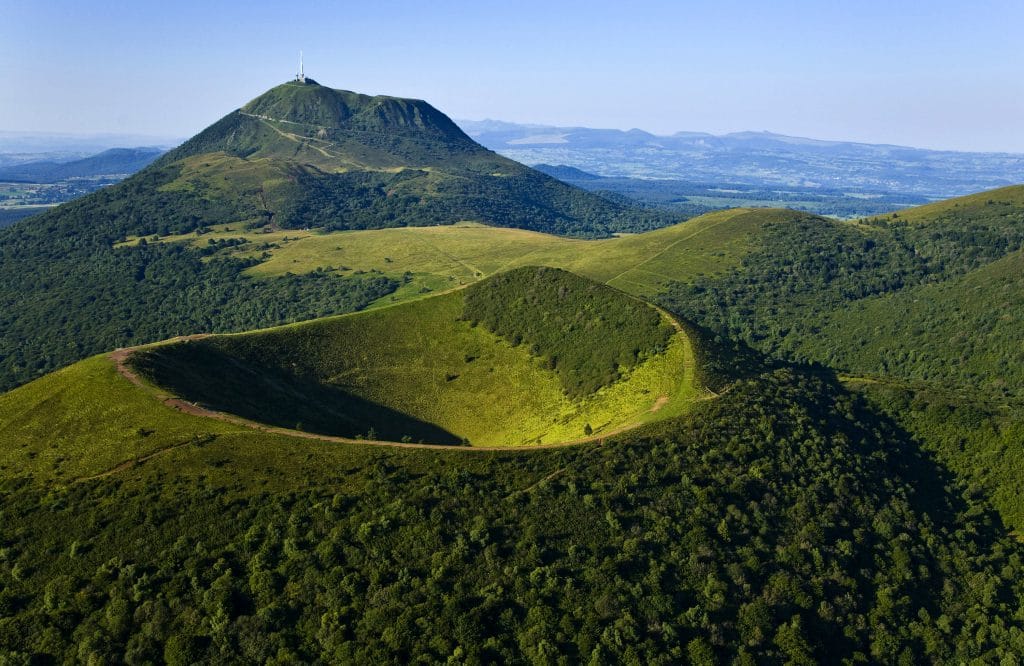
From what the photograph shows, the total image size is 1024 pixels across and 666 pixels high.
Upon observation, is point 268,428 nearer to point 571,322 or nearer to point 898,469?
point 571,322

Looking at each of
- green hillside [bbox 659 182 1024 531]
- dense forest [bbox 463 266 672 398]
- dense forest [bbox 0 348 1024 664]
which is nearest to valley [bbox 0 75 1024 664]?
dense forest [bbox 0 348 1024 664]

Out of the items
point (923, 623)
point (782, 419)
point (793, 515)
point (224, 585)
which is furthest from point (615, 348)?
point (224, 585)

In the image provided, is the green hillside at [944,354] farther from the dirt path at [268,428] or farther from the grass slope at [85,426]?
the grass slope at [85,426]

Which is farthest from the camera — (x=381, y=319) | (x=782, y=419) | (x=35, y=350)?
(x=35, y=350)

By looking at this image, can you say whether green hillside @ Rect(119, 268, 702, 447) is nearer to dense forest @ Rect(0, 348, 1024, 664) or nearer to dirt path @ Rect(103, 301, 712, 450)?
dirt path @ Rect(103, 301, 712, 450)

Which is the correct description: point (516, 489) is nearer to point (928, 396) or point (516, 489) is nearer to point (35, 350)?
point (928, 396)

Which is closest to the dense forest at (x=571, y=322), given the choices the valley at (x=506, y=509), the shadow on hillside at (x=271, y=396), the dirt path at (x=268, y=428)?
the valley at (x=506, y=509)
